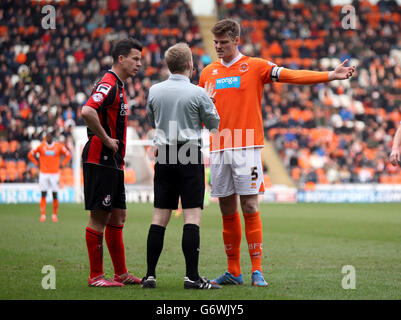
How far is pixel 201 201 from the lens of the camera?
6008mm

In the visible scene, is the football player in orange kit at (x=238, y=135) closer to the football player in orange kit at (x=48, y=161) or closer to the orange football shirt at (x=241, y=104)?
the orange football shirt at (x=241, y=104)

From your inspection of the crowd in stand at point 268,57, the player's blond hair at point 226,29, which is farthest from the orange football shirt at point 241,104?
the crowd in stand at point 268,57

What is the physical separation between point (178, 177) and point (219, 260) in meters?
2.88

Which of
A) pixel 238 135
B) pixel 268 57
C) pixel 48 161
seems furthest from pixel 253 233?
pixel 268 57

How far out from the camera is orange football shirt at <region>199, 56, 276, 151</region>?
6434 millimetres

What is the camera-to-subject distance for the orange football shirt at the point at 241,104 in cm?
643

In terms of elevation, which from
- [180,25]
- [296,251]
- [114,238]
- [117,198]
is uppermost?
[180,25]

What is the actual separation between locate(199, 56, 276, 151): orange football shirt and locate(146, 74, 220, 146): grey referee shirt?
1.69 feet

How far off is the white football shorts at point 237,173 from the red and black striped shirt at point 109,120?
37.8 inches

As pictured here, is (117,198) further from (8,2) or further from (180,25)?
(180,25)

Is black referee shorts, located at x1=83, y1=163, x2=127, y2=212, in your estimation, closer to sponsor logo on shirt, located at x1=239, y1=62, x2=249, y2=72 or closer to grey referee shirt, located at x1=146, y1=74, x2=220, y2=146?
grey referee shirt, located at x1=146, y1=74, x2=220, y2=146
